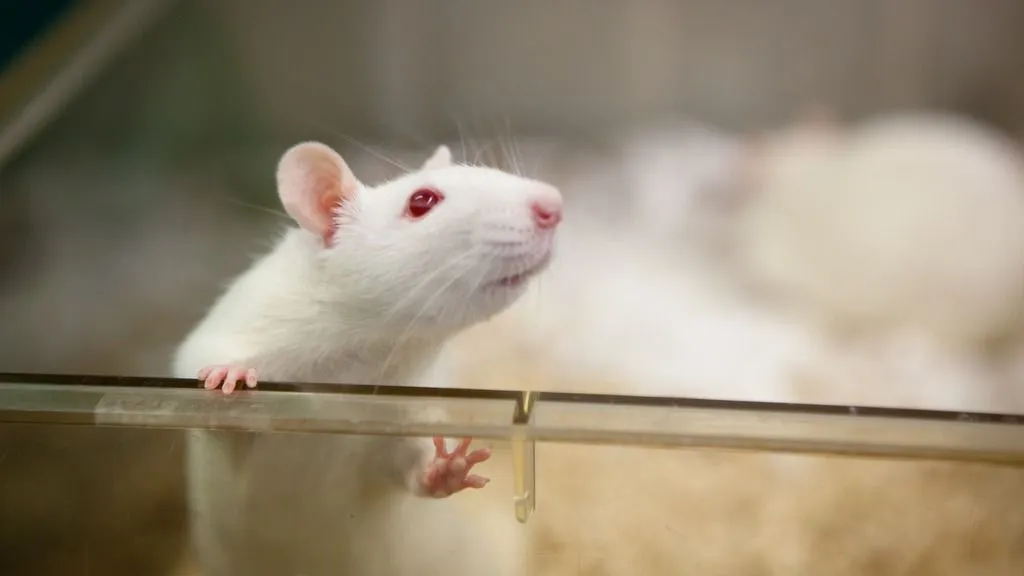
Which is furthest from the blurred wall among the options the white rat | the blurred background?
the white rat

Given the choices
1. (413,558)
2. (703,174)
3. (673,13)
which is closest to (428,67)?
(673,13)

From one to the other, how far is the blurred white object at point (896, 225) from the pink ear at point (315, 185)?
0.88 metres

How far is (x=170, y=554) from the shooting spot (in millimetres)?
990

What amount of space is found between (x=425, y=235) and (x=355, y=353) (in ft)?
0.54

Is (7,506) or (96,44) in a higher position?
(96,44)

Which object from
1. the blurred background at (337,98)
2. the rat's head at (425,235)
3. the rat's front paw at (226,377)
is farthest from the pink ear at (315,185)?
the blurred background at (337,98)

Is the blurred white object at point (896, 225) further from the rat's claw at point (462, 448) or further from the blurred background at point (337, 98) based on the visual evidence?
the rat's claw at point (462, 448)

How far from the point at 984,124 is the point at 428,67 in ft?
2.80

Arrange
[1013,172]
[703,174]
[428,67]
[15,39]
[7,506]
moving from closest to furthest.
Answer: [7,506] < [15,39] < [1013,172] < [428,67] < [703,174]

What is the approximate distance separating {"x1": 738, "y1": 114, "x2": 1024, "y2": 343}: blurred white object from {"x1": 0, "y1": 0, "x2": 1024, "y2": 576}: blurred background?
0.05 m

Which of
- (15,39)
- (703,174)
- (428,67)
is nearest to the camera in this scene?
(15,39)

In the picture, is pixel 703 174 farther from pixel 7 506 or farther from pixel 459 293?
pixel 7 506

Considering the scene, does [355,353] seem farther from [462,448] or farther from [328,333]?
[462,448]

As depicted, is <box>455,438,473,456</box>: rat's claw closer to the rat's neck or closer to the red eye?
the rat's neck
